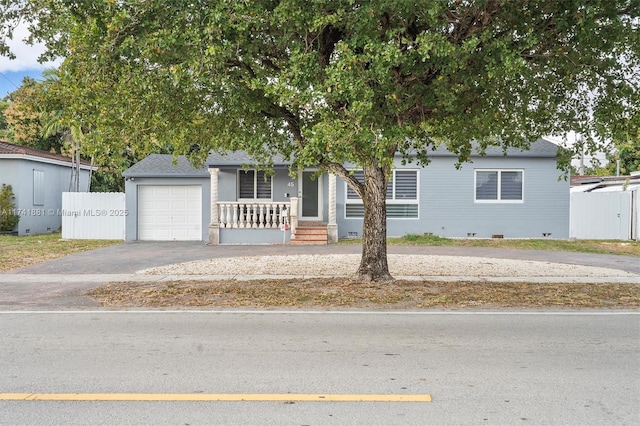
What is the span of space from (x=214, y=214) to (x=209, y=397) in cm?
1573

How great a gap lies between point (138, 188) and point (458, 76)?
1606 cm

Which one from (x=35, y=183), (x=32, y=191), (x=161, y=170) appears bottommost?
(x=32, y=191)

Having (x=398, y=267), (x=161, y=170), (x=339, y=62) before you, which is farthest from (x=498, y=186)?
(x=339, y=62)

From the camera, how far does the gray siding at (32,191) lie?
950 inches

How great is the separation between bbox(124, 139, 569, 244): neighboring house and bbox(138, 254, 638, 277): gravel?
243 inches

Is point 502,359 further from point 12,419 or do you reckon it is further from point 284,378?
point 12,419

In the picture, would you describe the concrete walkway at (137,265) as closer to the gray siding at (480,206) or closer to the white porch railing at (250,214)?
the white porch railing at (250,214)

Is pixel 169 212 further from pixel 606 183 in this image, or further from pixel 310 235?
pixel 606 183

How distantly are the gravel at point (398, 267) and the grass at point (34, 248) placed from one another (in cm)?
423

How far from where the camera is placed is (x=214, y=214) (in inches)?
792

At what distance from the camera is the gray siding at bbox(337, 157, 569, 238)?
70.5 feet

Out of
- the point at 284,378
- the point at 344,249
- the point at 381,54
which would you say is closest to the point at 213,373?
the point at 284,378

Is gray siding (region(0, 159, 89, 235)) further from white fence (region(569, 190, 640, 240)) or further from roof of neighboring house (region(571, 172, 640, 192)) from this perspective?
roof of neighboring house (region(571, 172, 640, 192))

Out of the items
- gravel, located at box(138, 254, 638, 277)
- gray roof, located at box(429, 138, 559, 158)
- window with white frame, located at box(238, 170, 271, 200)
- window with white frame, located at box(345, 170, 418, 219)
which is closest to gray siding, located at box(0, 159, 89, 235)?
window with white frame, located at box(238, 170, 271, 200)
